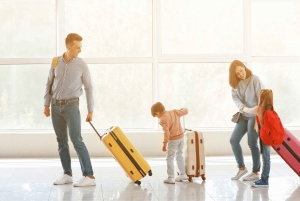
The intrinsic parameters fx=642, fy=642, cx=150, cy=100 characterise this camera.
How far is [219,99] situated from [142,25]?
5.15 ft

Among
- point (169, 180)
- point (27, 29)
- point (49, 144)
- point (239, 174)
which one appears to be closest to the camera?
point (169, 180)

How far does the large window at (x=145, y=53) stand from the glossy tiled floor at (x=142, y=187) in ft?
5.08

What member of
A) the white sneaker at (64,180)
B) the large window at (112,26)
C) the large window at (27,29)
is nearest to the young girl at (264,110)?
the white sneaker at (64,180)

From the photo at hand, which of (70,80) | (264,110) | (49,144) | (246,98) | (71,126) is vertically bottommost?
(49,144)

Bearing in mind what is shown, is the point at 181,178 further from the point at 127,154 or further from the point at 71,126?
the point at 71,126

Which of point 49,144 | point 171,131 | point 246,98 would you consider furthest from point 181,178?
point 49,144

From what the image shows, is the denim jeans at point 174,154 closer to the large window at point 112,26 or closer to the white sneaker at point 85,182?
the white sneaker at point 85,182

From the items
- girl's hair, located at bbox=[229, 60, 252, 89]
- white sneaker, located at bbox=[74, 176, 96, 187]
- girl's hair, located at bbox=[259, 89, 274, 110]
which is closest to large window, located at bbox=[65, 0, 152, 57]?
girl's hair, located at bbox=[229, 60, 252, 89]

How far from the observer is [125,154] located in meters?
6.40

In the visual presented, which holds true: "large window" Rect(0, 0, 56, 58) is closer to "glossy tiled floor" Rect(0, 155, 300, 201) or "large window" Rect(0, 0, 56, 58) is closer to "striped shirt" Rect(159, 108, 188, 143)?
"glossy tiled floor" Rect(0, 155, 300, 201)

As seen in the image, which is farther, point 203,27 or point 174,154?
point 203,27

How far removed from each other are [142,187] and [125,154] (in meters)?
0.37

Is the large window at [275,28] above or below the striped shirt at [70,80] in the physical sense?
above

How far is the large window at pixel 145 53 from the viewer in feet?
30.4
